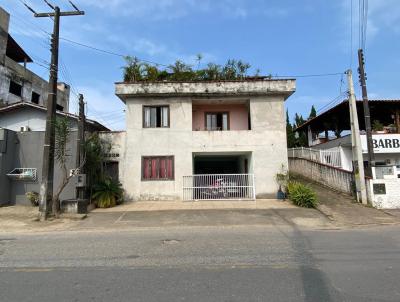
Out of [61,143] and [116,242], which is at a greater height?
[61,143]

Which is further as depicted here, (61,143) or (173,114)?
(173,114)

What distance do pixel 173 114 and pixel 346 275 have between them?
14325 millimetres

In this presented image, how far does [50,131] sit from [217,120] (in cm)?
1056

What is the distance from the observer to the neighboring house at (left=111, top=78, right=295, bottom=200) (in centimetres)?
1786

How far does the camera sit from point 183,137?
1828cm

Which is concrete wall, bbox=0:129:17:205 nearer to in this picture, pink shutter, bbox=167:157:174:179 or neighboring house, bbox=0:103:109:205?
neighboring house, bbox=0:103:109:205

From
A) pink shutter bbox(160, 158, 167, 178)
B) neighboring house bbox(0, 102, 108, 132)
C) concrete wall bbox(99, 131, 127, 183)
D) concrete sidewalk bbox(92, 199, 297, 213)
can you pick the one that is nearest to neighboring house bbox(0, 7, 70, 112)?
neighboring house bbox(0, 102, 108, 132)

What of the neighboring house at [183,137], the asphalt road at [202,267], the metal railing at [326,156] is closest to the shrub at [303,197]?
the neighboring house at [183,137]

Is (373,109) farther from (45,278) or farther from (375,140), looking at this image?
(45,278)

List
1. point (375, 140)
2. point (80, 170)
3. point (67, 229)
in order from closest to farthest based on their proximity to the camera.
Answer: point (67, 229) → point (80, 170) → point (375, 140)

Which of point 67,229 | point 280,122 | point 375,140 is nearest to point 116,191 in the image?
point 67,229

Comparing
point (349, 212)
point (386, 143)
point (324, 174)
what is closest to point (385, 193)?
point (349, 212)

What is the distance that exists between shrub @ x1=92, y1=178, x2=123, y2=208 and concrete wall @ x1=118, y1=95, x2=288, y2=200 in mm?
1223

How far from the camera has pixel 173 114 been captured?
18469 mm
